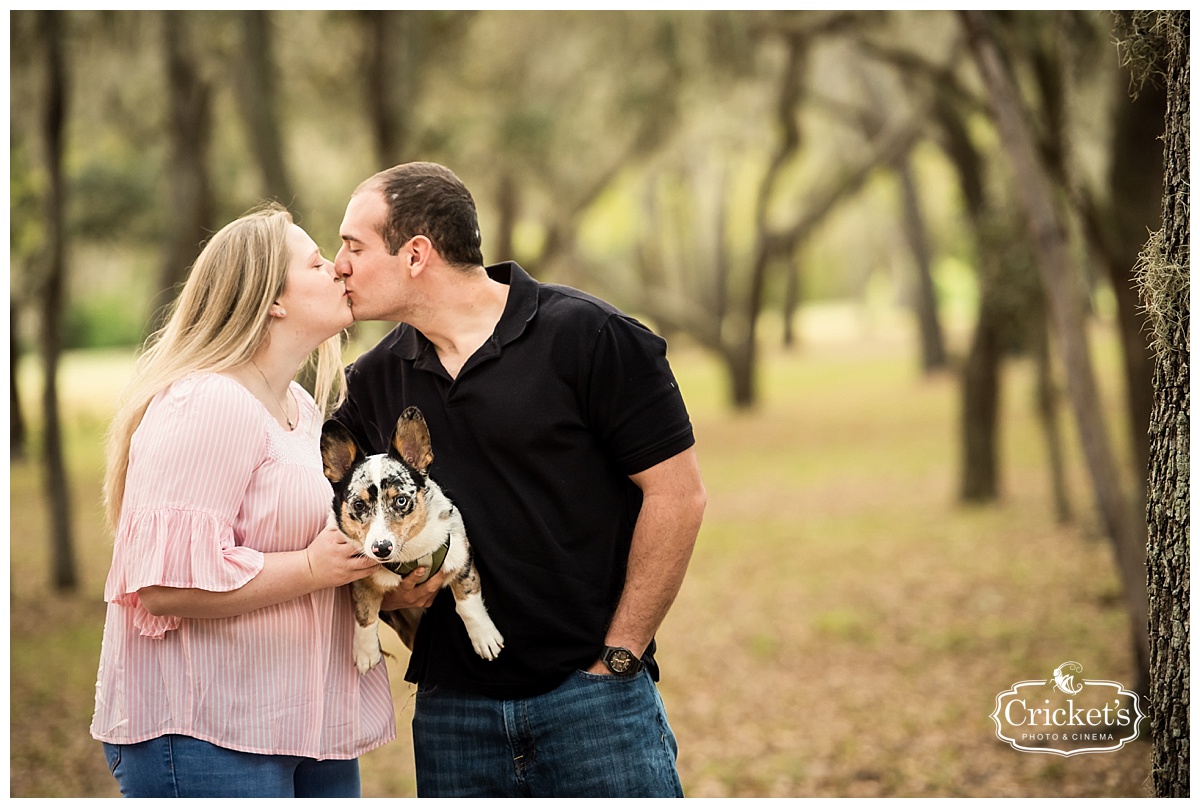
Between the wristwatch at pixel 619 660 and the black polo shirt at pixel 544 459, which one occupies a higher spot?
the black polo shirt at pixel 544 459

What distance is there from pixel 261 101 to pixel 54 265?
2348mm

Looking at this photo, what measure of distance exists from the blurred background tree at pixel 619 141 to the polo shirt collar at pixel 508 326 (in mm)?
2593

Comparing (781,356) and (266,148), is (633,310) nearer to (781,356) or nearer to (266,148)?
(781,356)

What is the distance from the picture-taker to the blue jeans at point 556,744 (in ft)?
8.63

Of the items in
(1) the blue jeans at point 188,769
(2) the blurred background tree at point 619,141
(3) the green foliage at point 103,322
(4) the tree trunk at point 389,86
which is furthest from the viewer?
(3) the green foliage at point 103,322

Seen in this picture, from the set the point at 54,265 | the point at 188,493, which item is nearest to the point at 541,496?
the point at 188,493

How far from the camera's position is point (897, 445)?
51.9ft

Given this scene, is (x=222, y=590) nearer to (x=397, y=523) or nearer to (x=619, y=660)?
(x=397, y=523)

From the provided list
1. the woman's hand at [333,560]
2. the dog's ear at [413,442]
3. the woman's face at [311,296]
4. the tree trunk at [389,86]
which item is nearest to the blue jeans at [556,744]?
the woman's hand at [333,560]

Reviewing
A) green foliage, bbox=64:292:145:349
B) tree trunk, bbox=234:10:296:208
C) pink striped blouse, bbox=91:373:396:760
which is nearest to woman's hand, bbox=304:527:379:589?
pink striped blouse, bbox=91:373:396:760

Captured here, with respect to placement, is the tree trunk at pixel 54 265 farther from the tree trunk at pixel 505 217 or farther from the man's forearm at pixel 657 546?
the man's forearm at pixel 657 546

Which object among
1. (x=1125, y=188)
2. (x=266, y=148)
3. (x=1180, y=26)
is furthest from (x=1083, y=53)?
Result: (x=266, y=148)

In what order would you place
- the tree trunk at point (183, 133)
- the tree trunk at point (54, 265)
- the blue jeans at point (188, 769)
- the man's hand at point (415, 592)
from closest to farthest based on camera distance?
the blue jeans at point (188, 769)
the man's hand at point (415, 592)
the tree trunk at point (54, 265)
the tree trunk at point (183, 133)

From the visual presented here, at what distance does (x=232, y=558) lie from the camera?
2385mm
